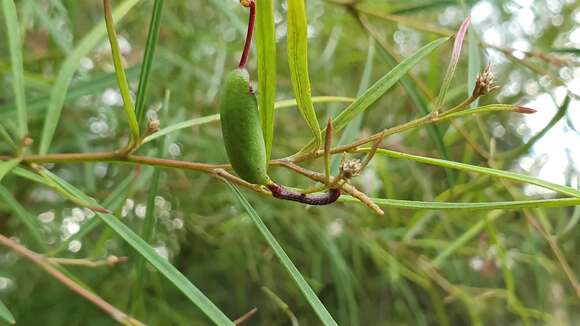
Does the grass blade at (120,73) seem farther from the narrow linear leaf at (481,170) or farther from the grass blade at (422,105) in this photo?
the grass blade at (422,105)

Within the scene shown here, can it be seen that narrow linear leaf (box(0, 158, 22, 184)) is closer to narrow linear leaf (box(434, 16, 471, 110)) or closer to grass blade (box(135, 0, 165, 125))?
grass blade (box(135, 0, 165, 125))

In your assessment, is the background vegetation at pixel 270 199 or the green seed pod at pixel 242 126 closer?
the green seed pod at pixel 242 126

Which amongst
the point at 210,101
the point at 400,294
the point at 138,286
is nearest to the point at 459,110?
the point at 138,286

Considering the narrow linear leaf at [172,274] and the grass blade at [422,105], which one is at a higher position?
the grass blade at [422,105]

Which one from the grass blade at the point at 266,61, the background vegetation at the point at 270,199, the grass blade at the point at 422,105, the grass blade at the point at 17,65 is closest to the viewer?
the grass blade at the point at 266,61

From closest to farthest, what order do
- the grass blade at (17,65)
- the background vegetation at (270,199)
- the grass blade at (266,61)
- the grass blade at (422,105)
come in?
the grass blade at (266,61) → the grass blade at (17,65) → the grass blade at (422,105) → the background vegetation at (270,199)

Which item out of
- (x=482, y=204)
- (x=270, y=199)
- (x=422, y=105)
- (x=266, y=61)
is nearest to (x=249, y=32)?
(x=266, y=61)

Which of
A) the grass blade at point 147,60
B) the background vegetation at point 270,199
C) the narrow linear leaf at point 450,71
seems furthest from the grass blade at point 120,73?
the background vegetation at point 270,199
